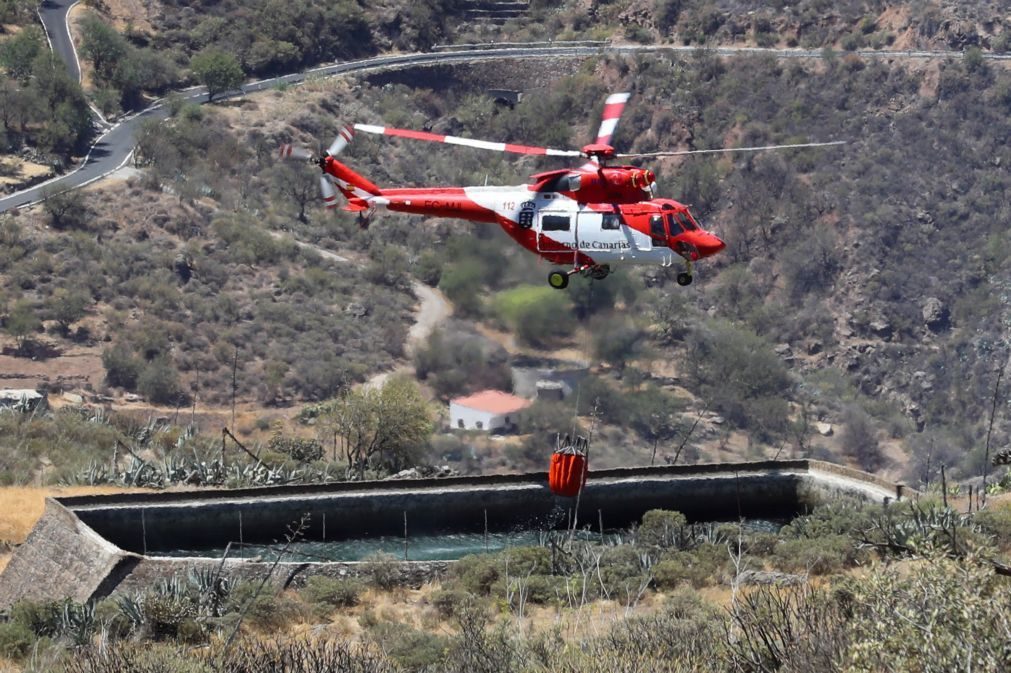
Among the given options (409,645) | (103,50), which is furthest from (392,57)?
(409,645)

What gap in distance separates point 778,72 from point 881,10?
30.6ft

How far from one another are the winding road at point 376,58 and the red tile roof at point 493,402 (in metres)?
29.2

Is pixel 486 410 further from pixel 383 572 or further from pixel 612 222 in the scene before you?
pixel 383 572

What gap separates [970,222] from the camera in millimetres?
99500

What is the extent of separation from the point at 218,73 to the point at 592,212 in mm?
68499

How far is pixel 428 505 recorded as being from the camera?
129 ft

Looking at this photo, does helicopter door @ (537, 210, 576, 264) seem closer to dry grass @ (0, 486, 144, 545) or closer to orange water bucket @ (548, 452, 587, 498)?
orange water bucket @ (548, 452, 587, 498)

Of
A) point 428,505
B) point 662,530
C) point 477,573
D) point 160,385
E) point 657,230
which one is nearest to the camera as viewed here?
point 477,573

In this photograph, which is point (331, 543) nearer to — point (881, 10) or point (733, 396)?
point (733, 396)

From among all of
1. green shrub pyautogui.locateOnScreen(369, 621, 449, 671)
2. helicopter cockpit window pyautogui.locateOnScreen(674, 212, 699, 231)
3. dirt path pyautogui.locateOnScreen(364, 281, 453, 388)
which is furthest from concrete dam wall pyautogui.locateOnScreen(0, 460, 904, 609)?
A: dirt path pyautogui.locateOnScreen(364, 281, 453, 388)

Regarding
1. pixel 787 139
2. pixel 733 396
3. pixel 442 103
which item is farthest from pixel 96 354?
pixel 787 139

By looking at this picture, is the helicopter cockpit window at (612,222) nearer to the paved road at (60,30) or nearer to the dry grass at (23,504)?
the dry grass at (23,504)

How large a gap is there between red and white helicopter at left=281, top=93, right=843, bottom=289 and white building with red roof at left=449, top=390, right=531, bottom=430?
32.5 m

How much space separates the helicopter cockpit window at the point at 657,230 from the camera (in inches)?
1522
